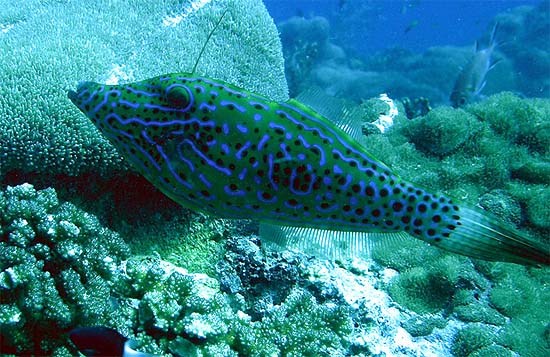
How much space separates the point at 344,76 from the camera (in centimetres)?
2184

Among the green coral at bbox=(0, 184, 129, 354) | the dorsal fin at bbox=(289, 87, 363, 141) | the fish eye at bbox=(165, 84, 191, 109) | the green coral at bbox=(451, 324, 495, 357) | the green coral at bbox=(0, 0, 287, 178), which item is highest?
the green coral at bbox=(0, 0, 287, 178)

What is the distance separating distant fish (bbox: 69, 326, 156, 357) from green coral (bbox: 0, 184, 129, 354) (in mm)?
634

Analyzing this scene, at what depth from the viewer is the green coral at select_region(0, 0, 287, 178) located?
13.1ft

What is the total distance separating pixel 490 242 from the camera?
214 cm

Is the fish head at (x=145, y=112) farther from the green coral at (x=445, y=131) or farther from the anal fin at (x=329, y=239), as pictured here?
the green coral at (x=445, y=131)

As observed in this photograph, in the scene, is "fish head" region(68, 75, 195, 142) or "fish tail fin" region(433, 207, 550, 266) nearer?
"fish tail fin" region(433, 207, 550, 266)

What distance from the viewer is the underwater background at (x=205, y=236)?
3293mm

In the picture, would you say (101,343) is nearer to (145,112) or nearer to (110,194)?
(145,112)

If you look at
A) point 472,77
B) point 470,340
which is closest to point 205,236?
point 470,340

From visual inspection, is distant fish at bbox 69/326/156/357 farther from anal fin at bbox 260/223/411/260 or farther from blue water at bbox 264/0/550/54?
blue water at bbox 264/0/550/54

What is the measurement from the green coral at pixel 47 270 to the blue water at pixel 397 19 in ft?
78.3

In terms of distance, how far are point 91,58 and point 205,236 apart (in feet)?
7.82

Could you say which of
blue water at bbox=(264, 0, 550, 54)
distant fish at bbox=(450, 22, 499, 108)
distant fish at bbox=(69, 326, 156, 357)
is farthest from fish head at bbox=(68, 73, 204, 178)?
blue water at bbox=(264, 0, 550, 54)

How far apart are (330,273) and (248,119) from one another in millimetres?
2534
